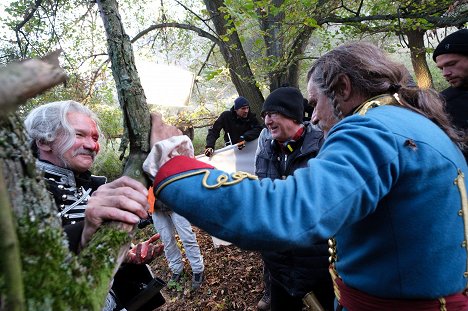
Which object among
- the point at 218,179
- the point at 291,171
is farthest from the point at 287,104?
the point at 218,179

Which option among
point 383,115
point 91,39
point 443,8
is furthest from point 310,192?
point 91,39

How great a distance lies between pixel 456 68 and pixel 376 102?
2272 millimetres

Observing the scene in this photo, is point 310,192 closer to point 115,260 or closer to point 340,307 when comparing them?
point 115,260

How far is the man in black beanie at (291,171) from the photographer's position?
2.58m

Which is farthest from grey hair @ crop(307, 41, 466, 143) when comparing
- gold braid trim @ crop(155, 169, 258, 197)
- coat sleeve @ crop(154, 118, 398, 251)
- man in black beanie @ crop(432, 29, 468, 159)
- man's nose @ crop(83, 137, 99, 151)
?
man's nose @ crop(83, 137, 99, 151)

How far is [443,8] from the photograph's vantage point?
479 centimetres

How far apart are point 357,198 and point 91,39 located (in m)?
7.77

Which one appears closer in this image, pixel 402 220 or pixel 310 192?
pixel 310 192

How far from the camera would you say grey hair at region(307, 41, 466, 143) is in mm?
1525

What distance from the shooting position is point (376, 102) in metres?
1.38

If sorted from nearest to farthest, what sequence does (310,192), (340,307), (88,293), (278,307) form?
(88,293), (310,192), (340,307), (278,307)

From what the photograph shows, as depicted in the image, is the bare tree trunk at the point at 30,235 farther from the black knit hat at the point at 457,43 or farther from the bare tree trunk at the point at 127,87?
the black knit hat at the point at 457,43

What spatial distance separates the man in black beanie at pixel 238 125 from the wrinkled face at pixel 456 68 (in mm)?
3535

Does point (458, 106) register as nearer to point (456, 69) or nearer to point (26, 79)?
point (456, 69)
